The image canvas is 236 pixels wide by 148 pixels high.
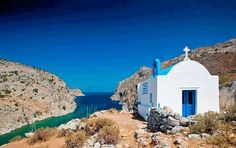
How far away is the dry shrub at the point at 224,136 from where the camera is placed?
9.18 metres

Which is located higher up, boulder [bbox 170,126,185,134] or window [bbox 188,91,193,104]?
window [bbox 188,91,193,104]

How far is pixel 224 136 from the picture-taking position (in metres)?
9.58

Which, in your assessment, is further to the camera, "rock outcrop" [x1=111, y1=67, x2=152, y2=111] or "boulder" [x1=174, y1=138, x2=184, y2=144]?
"rock outcrop" [x1=111, y1=67, x2=152, y2=111]

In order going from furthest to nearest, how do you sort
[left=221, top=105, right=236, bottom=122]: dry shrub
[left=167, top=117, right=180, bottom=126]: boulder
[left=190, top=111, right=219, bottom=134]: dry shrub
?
[left=167, top=117, right=180, bottom=126]: boulder, [left=221, top=105, right=236, bottom=122]: dry shrub, [left=190, top=111, right=219, bottom=134]: dry shrub

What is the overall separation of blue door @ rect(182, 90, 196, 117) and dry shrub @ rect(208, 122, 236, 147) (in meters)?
5.86

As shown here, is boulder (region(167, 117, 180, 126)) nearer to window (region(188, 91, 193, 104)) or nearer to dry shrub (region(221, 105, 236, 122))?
dry shrub (region(221, 105, 236, 122))

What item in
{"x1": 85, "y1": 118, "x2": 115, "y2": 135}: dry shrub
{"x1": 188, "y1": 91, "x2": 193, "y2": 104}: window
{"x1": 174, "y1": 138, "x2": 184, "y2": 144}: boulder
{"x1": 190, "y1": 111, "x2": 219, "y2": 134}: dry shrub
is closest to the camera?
{"x1": 174, "y1": 138, "x2": 184, "y2": 144}: boulder

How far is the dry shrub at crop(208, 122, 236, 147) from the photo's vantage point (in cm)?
918

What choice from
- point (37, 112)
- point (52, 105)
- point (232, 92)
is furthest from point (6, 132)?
point (232, 92)

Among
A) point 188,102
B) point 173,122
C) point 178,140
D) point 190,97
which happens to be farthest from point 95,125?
point 190,97

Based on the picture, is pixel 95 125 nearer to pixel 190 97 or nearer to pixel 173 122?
pixel 173 122

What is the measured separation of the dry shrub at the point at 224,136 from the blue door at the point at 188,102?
586cm

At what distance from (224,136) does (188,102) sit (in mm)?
7302

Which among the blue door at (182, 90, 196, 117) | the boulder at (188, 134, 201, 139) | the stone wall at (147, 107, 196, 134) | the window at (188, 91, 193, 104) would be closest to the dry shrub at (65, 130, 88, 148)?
the stone wall at (147, 107, 196, 134)
